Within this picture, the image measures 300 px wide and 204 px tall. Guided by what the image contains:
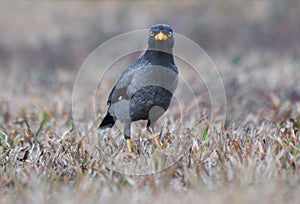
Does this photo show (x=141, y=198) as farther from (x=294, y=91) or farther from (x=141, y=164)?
(x=294, y=91)

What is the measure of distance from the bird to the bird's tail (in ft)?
1.51

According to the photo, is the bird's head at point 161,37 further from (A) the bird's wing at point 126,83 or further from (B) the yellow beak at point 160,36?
(A) the bird's wing at point 126,83

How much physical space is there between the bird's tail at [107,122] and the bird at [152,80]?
46 cm

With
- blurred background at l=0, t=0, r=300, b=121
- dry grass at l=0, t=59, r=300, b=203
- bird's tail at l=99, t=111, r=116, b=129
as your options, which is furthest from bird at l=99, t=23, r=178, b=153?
blurred background at l=0, t=0, r=300, b=121

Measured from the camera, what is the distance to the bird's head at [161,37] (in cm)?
451

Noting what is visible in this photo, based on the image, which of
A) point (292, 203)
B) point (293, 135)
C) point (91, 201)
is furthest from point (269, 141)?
point (91, 201)

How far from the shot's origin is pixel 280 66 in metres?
9.07

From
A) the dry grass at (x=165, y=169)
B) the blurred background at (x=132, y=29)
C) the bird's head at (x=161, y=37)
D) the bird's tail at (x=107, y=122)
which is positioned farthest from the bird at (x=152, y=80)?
the blurred background at (x=132, y=29)

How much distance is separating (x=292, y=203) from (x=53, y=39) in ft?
34.3

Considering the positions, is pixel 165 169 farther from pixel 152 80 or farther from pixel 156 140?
pixel 152 80

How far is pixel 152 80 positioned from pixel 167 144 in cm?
50

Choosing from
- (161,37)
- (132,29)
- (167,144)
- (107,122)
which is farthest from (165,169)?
(132,29)

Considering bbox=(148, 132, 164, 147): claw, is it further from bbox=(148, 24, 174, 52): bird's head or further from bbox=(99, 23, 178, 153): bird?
bbox=(148, 24, 174, 52): bird's head

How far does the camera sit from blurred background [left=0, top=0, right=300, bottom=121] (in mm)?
8852
